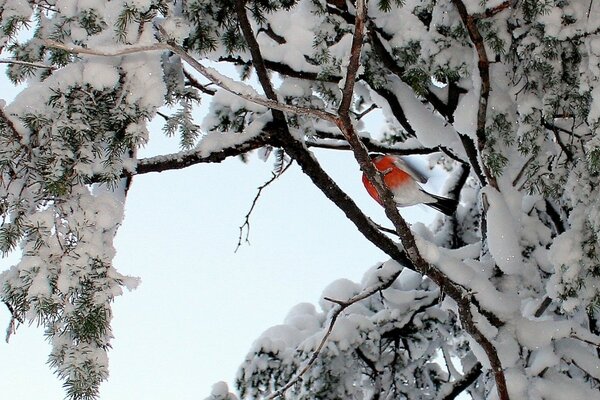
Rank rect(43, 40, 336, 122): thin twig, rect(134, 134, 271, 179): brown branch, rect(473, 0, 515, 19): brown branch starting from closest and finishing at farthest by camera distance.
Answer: rect(43, 40, 336, 122): thin twig
rect(473, 0, 515, 19): brown branch
rect(134, 134, 271, 179): brown branch

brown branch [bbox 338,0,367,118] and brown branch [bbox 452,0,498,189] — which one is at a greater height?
brown branch [bbox 452,0,498,189]

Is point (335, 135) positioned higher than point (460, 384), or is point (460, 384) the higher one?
point (335, 135)

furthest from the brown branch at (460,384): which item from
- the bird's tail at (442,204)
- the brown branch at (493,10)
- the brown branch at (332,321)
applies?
the brown branch at (493,10)

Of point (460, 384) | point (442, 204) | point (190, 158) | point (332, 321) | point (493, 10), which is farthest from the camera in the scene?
point (460, 384)

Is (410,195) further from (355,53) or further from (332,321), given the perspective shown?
(355,53)

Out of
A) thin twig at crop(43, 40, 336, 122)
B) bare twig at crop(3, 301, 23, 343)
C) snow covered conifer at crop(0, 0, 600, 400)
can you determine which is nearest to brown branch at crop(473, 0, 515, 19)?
snow covered conifer at crop(0, 0, 600, 400)

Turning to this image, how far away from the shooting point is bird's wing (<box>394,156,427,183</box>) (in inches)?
136

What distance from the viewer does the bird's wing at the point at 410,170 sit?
11.3 feet

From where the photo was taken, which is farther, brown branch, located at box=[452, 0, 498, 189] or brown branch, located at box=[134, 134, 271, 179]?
brown branch, located at box=[134, 134, 271, 179]

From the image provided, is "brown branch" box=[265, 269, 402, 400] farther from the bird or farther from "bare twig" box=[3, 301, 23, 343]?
"bare twig" box=[3, 301, 23, 343]

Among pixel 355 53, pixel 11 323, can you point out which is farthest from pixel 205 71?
pixel 11 323

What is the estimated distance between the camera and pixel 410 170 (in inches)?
136

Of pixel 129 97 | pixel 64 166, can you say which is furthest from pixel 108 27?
pixel 64 166

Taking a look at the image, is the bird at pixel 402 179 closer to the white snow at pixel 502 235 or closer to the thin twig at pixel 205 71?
the white snow at pixel 502 235
